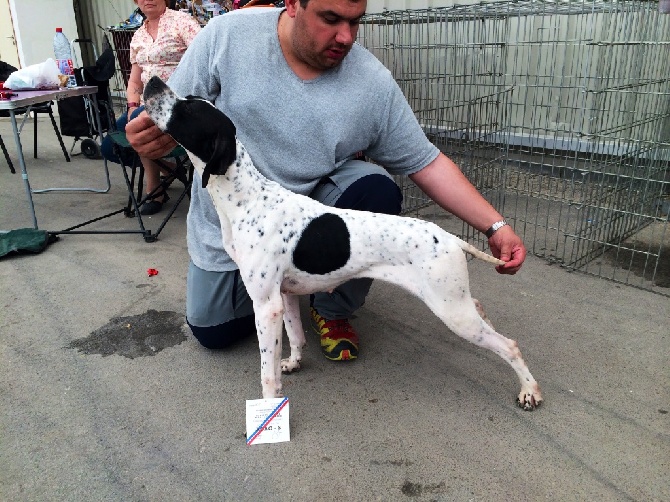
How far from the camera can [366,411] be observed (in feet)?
7.03

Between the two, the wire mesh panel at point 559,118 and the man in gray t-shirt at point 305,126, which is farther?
the wire mesh panel at point 559,118

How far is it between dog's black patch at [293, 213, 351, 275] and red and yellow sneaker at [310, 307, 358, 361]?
64cm

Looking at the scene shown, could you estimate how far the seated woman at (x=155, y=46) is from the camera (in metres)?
4.32

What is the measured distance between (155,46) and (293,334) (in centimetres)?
302

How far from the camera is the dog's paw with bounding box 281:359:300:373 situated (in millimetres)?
2387

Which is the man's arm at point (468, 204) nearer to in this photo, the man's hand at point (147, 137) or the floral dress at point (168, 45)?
the man's hand at point (147, 137)

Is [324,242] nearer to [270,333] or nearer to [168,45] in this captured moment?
[270,333]

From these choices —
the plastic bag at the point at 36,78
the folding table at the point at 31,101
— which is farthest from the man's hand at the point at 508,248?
the plastic bag at the point at 36,78

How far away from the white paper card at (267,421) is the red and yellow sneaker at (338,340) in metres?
0.52

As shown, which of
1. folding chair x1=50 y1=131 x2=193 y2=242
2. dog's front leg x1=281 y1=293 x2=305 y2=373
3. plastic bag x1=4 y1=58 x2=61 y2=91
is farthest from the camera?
plastic bag x1=4 y1=58 x2=61 y2=91

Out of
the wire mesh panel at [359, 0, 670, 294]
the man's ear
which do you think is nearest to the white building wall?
the wire mesh panel at [359, 0, 670, 294]

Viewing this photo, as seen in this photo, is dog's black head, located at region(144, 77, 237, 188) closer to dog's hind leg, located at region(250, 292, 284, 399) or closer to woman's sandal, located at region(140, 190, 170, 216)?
dog's hind leg, located at region(250, 292, 284, 399)

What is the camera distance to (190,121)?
1708mm

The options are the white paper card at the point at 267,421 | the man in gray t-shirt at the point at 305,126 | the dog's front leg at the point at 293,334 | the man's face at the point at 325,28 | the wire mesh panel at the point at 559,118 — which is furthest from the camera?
the wire mesh panel at the point at 559,118
